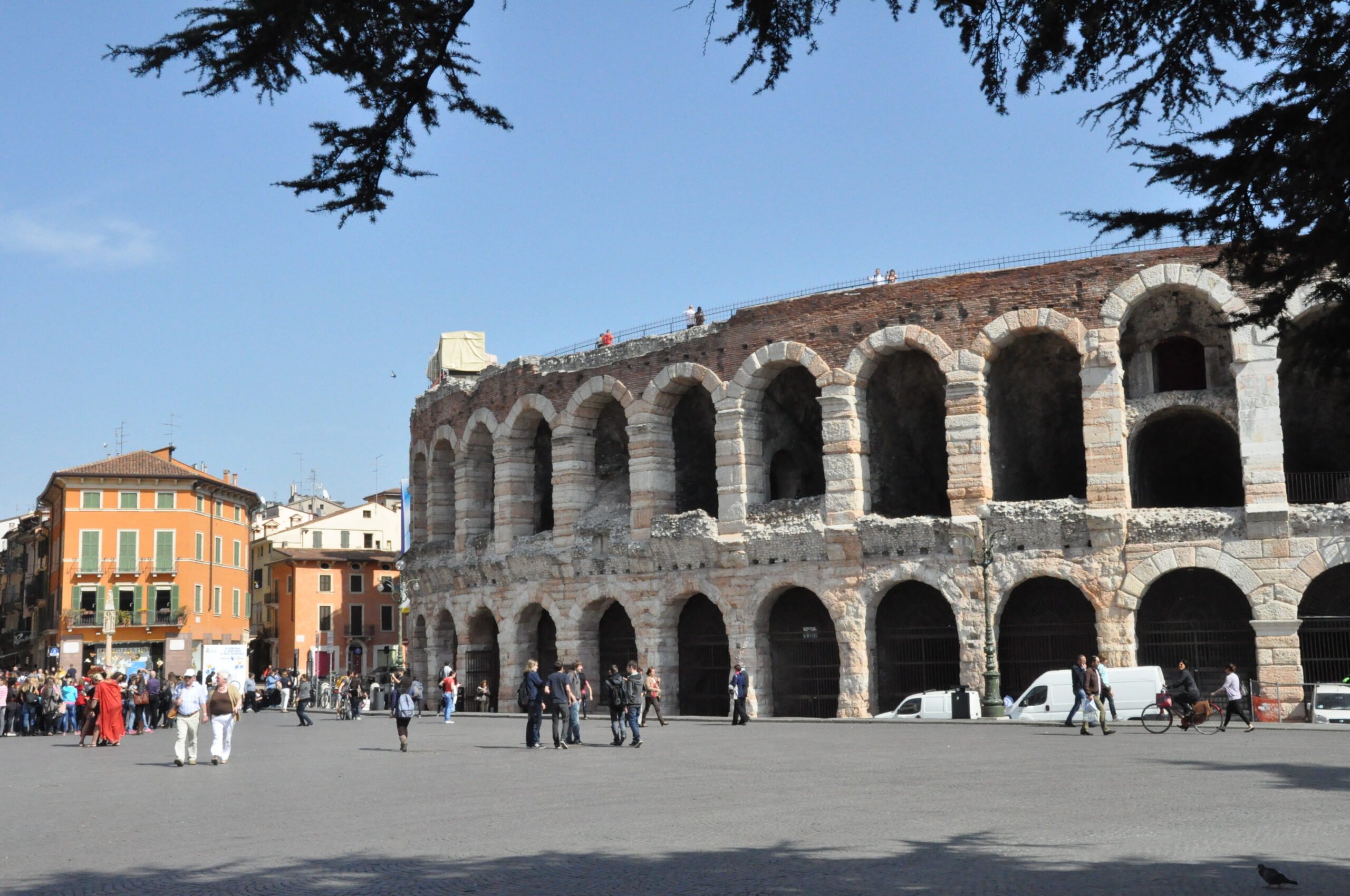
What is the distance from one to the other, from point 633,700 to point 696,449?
14.9 m

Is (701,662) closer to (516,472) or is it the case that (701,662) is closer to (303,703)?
(516,472)

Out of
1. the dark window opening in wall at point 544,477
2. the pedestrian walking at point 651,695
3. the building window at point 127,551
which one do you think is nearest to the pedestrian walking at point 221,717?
the pedestrian walking at point 651,695

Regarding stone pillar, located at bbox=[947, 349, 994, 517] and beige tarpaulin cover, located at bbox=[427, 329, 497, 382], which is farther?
beige tarpaulin cover, located at bbox=[427, 329, 497, 382]

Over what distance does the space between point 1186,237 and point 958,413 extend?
22822 millimetres

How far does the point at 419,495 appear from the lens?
1667 inches

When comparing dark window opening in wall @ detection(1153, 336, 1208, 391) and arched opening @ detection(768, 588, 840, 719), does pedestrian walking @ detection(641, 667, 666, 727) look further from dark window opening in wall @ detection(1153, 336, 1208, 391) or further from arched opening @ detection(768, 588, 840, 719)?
dark window opening in wall @ detection(1153, 336, 1208, 391)

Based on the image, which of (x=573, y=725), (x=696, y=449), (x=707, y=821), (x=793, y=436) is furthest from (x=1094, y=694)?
(x=696, y=449)

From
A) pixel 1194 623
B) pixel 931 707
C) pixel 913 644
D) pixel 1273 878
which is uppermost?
pixel 1194 623

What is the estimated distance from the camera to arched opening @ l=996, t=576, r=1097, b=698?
28.4 metres

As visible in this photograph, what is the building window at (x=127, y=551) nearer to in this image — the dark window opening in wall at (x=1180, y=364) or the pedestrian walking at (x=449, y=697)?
the pedestrian walking at (x=449, y=697)

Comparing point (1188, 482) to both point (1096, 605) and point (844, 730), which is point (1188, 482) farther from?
point (844, 730)

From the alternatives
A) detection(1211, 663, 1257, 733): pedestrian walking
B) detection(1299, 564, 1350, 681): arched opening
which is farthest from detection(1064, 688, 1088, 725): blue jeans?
detection(1299, 564, 1350, 681): arched opening

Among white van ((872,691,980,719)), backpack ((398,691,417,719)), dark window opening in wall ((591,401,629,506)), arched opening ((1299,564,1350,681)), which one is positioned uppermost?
dark window opening in wall ((591,401,629,506))

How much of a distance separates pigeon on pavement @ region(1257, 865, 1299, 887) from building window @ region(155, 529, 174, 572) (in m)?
53.5
